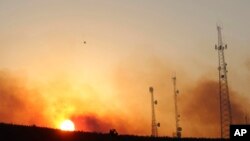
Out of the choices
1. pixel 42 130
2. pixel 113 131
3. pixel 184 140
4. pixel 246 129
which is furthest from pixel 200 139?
pixel 246 129

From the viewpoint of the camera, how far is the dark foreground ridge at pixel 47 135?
9305 centimetres

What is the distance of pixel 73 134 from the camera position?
10450 cm

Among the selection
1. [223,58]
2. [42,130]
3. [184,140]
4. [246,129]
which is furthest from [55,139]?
[223,58]

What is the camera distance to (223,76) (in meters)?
182

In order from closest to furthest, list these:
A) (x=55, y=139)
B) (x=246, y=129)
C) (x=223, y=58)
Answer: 1. (x=246, y=129)
2. (x=55, y=139)
3. (x=223, y=58)

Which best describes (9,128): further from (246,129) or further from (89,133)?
(246,129)

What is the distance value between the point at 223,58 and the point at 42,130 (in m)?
99.7

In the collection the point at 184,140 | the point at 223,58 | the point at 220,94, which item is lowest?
the point at 184,140

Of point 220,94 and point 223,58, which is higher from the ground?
point 223,58

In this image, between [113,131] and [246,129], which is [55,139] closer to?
[113,131]

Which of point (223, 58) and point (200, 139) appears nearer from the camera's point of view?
point (200, 139)

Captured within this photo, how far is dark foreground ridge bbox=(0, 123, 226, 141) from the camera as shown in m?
93.1

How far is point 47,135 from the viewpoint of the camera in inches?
3903

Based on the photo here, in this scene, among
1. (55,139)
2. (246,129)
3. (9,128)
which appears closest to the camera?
(246,129)
